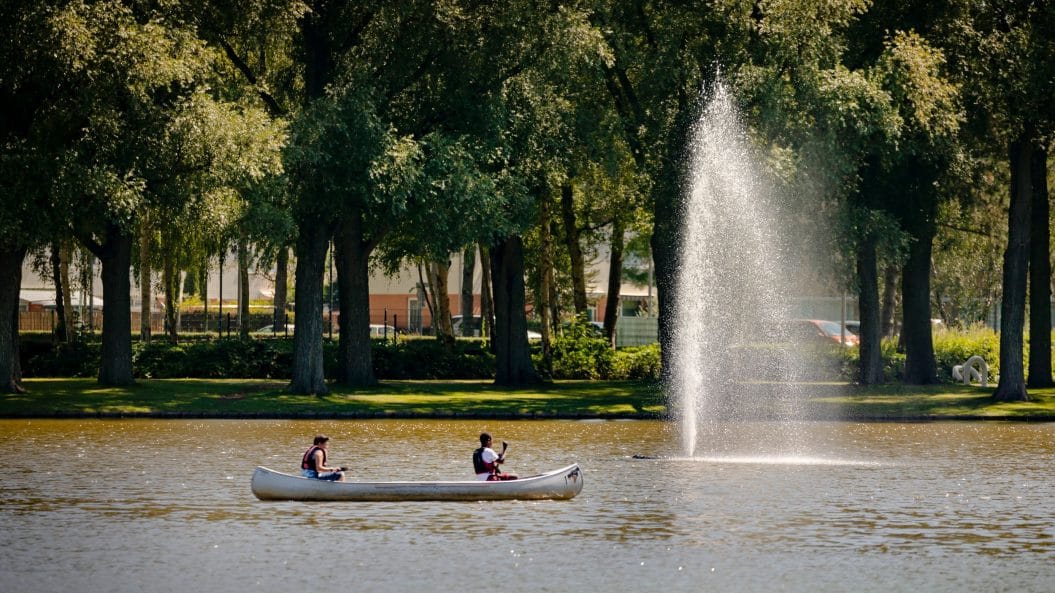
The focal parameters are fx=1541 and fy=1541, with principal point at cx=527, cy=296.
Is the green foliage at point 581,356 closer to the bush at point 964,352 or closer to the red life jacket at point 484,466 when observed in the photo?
the bush at point 964,352

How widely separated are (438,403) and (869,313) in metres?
15.3

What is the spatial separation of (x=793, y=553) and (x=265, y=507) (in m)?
8.87

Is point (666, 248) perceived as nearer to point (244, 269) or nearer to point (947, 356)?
point (947, 356)

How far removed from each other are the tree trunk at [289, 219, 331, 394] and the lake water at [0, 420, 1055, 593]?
35.0 ft

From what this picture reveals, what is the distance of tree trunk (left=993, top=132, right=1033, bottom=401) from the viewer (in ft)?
153

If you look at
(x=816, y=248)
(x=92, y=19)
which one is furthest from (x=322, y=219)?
(x=816, y=248)

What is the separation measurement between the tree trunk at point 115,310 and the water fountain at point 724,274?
17828mm

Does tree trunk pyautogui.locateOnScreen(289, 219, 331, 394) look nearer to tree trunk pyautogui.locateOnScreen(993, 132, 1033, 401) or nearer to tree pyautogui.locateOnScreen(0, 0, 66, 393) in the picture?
tree pyautogui.locateOnScreen(0, 0, 66, 393)

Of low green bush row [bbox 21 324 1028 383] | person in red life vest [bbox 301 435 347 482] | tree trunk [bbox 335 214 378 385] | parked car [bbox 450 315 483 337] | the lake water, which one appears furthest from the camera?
parked car [bbox 450 315 483 337]

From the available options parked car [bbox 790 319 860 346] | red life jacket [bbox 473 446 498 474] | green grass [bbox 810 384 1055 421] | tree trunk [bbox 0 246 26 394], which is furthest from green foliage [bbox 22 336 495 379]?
red life jacket [bbox 473 446 498 474]

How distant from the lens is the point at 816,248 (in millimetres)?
48000

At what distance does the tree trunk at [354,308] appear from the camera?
52250 mm

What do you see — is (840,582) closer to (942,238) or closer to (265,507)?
(265,507)

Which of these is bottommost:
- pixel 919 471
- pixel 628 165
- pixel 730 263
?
pixel 919 471
